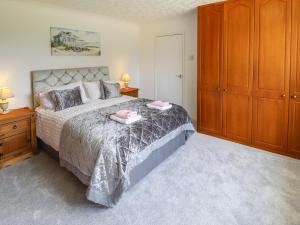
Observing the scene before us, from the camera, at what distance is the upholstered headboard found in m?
3.70

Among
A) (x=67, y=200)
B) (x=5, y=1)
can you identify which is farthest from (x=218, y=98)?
(x=5, y=1)

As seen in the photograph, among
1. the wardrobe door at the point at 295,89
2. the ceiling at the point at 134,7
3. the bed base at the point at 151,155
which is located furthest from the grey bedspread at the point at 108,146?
the ceiling at the point at 134,7

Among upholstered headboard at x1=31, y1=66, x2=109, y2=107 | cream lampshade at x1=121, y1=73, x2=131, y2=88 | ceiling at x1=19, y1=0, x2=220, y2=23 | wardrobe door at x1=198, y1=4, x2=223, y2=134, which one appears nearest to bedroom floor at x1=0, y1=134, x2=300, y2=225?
wardrobe door at x1=198, y1=4, x2=223, y2=134

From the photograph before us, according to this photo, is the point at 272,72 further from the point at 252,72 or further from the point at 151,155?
the point at 151,155

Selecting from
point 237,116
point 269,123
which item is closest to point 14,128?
point 237,116

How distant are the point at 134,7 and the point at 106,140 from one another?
2.83 m

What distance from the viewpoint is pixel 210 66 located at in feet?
12.7

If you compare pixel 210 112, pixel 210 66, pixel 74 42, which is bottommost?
pixel 210 112

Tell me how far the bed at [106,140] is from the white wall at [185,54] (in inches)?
66.6

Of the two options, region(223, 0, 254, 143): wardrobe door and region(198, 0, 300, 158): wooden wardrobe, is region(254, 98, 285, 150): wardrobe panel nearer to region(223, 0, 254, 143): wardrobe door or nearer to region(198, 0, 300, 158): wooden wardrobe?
region(198, 0, 300, 158): wooden wardrobe

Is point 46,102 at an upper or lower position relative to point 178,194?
upper

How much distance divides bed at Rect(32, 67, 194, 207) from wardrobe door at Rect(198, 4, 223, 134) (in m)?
0.67

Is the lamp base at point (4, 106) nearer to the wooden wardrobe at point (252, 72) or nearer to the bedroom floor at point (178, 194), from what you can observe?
the bedroom floor at point (178, 194)

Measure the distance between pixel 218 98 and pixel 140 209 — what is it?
2511mm
